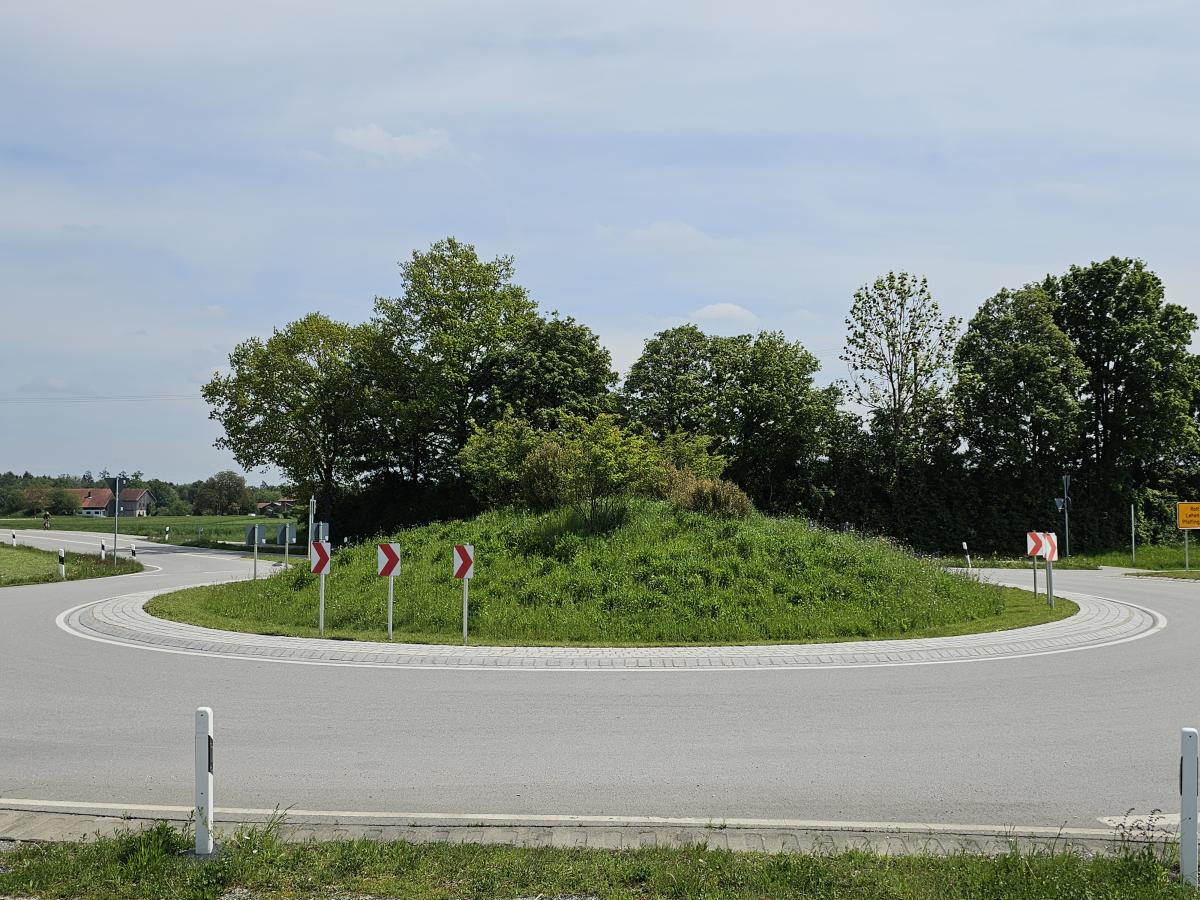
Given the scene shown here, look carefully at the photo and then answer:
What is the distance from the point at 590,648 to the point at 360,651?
140 inches

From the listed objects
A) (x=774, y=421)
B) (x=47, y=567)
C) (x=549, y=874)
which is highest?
(x=774, y=421)

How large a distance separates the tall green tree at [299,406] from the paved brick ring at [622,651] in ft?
108

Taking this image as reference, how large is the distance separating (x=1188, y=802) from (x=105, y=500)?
479 ft

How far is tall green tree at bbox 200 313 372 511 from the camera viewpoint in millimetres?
49812

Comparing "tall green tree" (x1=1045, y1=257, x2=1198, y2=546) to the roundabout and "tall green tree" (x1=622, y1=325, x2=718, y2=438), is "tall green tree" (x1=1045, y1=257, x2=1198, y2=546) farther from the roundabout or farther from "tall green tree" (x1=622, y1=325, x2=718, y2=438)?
the roundabout

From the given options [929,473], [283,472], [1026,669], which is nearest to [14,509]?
[283,472]

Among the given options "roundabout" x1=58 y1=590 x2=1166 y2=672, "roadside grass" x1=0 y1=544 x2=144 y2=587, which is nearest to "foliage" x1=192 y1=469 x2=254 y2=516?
"roadside grass" x1=0 y1=544 x2=144 y2=587

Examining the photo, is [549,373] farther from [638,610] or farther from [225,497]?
[225,497]

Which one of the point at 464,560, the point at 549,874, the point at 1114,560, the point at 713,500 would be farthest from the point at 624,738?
the point at 1114,560

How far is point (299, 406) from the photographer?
4959 cm

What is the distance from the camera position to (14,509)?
111 m

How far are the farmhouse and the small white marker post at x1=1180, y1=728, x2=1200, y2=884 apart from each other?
126818 mm

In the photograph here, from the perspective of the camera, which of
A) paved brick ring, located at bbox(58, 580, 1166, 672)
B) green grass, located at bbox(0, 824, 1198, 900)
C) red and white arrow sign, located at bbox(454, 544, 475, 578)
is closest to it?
green grass, located at bbox(0, 824, 1198, 900)

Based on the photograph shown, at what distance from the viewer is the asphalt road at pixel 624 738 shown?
720cm
